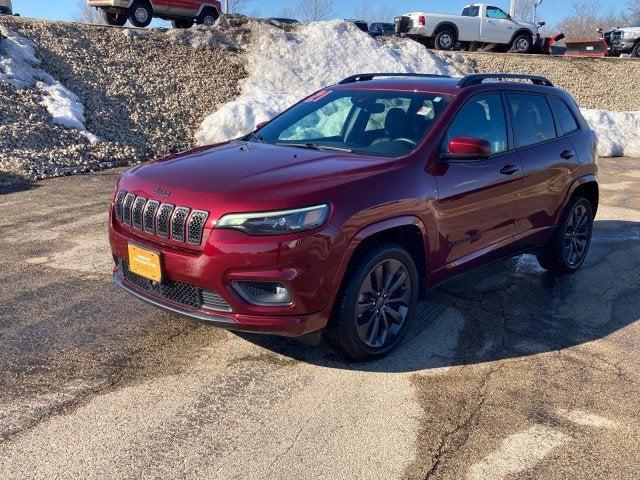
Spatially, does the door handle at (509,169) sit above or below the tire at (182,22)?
below

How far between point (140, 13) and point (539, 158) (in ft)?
59.0

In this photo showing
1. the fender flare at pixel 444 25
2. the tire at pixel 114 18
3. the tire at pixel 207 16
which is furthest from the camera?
the fender flare at pixel 444 25

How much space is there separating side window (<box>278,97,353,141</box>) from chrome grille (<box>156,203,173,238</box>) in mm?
1472

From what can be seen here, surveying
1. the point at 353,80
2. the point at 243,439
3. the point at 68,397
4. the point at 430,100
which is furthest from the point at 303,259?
the point at 353,80

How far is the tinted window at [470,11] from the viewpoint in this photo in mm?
24016

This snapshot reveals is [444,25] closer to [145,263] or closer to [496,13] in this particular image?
[496,13]

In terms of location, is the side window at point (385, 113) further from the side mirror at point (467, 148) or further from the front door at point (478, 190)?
the side mirror at point (467, 148)

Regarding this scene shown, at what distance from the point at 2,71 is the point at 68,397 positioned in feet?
36.9

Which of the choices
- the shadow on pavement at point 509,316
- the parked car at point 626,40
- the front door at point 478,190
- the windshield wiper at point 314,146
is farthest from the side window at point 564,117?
the parked car at point 626,40

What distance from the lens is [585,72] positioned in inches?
843

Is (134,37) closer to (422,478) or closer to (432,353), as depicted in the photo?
(432,353)

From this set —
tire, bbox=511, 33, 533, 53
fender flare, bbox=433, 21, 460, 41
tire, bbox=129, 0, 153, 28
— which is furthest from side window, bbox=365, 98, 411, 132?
tire, bbox=511, 33, 533, 53

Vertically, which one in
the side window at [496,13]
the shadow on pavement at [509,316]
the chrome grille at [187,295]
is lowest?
the shadow on pavement at [509,316]

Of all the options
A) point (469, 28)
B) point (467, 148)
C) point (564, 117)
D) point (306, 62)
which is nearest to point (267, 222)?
point (467, 148)
